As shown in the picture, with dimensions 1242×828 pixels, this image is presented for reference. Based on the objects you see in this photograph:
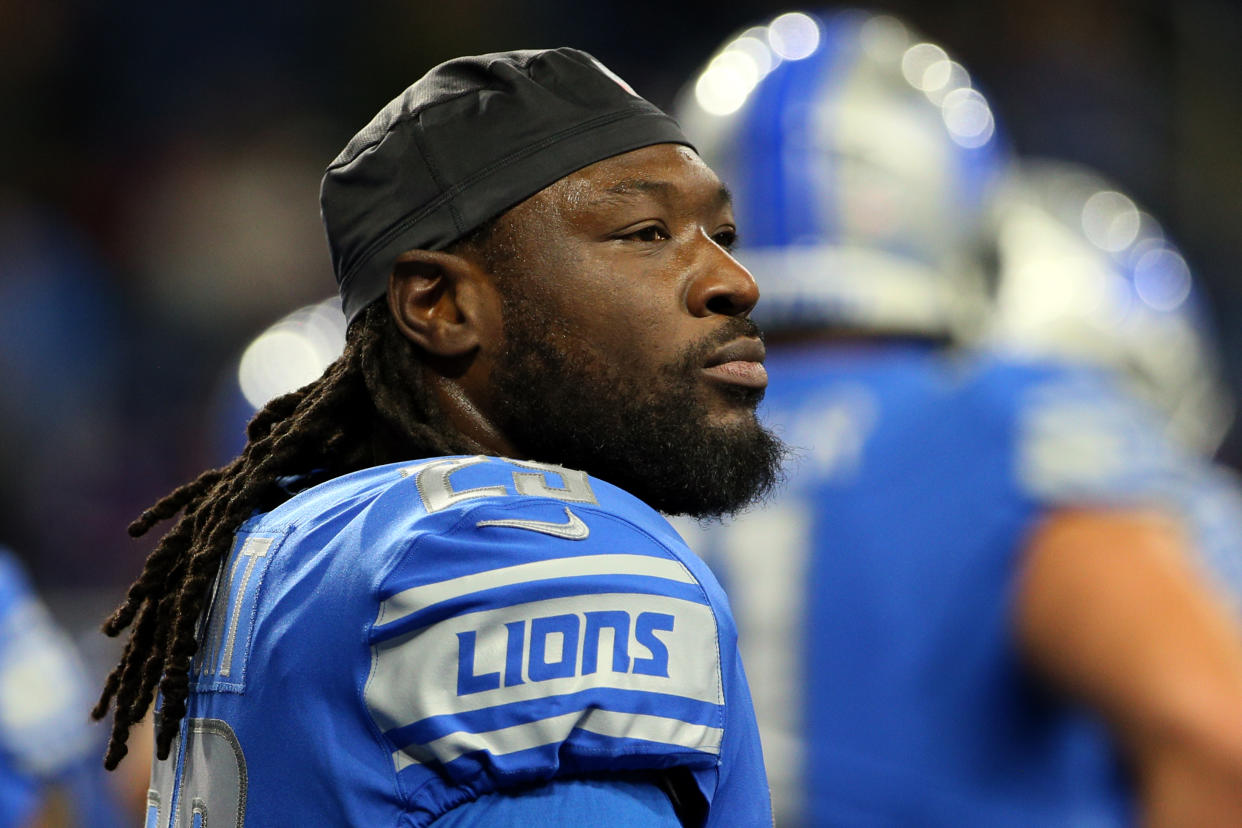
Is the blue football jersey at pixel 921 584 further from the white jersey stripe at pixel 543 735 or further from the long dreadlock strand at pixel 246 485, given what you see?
the white jersey stripe at pixel 543 735

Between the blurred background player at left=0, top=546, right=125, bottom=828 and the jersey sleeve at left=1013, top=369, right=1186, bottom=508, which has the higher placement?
the jersey sleeve at left=1013, top=369, right=1186, bottom=508

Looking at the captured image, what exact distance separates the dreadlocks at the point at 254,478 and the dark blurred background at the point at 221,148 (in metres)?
5.51

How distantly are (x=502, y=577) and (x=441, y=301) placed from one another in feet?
1.61

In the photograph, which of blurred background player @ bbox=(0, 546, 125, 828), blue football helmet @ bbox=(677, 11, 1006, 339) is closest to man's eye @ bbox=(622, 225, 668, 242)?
blue football helmet @ bbox=(677, 11, 1006, 339)

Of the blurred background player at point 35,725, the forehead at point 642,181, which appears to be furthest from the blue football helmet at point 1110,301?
the forehead at point 642,181

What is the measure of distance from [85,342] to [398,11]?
2.63 m

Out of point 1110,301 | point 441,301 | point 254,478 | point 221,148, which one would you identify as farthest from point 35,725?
point 221,148

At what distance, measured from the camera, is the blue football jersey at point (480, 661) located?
1118mm

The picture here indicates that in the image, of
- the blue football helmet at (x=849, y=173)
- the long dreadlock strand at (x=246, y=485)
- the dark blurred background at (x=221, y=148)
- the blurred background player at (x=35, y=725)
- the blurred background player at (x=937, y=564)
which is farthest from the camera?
the dark blurred background at (x=221, y=148)

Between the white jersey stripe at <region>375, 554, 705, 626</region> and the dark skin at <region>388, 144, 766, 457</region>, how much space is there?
0.34m

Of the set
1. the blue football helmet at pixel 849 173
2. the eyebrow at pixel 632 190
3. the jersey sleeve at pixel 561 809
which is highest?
the blue football helmet at pixel 849 173

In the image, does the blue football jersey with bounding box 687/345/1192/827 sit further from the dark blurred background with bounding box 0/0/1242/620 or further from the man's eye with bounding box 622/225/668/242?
the dark blurred background with bounding box 0/0/1242/620

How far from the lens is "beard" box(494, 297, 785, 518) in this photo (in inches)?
57.7

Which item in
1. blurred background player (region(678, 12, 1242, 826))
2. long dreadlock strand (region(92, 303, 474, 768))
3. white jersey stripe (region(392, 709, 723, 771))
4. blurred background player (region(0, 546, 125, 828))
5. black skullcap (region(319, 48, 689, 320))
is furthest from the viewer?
blurred background player (region(0, 546, 125, 828))
